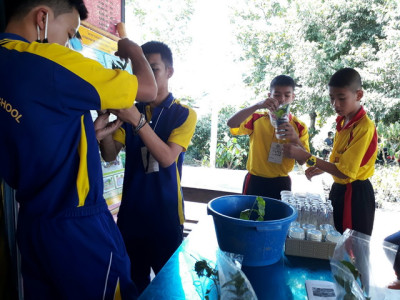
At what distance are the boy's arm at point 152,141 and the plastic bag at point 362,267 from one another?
2.70ft

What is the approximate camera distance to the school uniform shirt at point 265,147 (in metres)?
2.24

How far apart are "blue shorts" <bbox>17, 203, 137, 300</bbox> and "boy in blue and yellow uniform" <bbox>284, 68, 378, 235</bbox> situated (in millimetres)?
1467

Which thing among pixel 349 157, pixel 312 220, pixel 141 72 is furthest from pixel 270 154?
pixel 141 72

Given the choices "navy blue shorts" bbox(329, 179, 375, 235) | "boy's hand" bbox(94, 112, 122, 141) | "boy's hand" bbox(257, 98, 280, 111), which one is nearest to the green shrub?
"navy blue shorts" bbox(329, 179, 375, 235)

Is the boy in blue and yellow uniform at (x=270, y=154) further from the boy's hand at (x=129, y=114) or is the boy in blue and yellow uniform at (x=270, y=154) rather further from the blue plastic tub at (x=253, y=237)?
the boy's hand at (x=129, y=114)

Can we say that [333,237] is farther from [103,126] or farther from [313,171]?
[103,126]

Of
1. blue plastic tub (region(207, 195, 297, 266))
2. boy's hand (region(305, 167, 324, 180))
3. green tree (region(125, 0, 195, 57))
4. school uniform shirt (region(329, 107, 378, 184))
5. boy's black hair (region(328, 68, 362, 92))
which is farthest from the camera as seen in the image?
green tree (region(125, 0, 195, 57))

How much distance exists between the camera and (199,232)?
1.45 meters

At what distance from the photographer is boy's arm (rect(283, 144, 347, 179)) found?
1927mm

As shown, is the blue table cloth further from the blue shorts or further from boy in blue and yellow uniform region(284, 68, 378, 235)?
boy in blue and yellow uniform region(284, 68, 378, 235)

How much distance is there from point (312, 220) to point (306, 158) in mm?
737

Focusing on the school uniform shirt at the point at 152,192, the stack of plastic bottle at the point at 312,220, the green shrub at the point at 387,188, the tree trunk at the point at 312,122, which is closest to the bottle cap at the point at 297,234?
the stack of plastic bottle at the point at 312,220

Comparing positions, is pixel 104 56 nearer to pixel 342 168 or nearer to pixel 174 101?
pixel 174 101

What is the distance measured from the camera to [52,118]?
0.87 m
